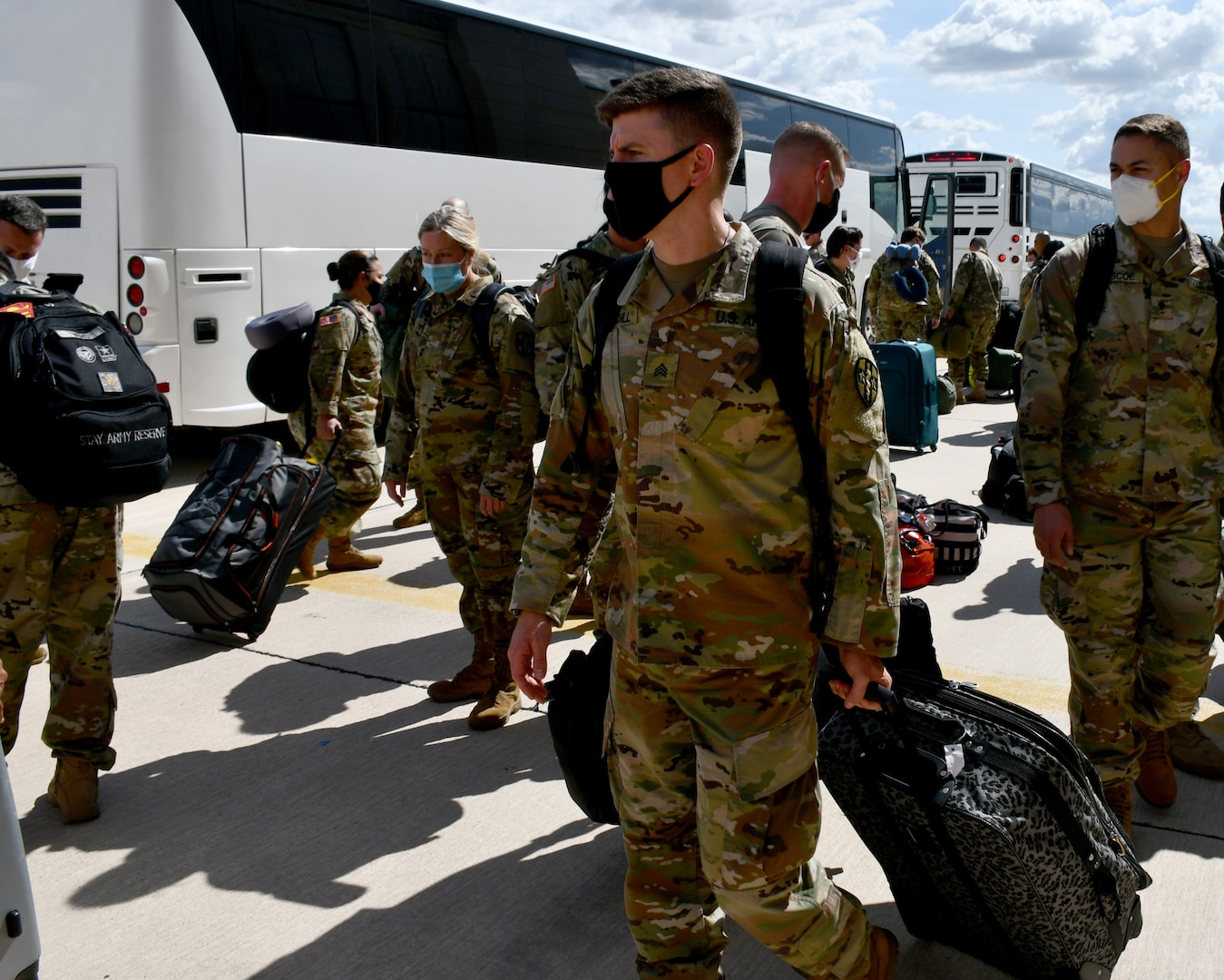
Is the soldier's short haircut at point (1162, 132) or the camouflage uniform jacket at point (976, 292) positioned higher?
the camouflage uniform jacket at point (976, 292)

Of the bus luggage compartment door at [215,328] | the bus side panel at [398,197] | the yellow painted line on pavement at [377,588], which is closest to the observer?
the yellow painted line on pavement at [377,588]

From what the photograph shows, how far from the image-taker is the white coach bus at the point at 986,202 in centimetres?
2391

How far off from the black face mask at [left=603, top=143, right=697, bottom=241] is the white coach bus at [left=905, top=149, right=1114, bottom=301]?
2230 cm

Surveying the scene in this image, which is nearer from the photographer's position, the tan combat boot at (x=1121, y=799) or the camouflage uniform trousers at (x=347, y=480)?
the tan combat boot at (x=1121, y=799)

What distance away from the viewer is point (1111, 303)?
3.11 m

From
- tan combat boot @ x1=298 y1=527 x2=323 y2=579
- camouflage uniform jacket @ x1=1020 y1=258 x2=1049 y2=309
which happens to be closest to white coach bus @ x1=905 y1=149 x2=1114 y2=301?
camouflage uniform jacket @ x1=1020 y1=258 x2=1049 y2=309

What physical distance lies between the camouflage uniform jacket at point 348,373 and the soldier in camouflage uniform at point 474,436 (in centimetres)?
164

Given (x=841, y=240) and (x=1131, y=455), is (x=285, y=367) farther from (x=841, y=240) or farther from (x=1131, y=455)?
(x=1131, y=455)

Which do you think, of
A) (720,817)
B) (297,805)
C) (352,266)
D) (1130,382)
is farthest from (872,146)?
(720,817)

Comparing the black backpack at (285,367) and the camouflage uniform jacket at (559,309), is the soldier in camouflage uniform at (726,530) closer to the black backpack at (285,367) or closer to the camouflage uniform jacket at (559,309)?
the camouflage uniform jacket at (559,309)

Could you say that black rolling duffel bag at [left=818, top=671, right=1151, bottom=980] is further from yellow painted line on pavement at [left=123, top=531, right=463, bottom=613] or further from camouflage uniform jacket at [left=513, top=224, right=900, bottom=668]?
yellow painted line on pavement at [left=123, top=531, right=463, bottom=613]

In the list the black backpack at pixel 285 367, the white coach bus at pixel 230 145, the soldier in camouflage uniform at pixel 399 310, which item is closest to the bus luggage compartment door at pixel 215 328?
the white coach bus at pixel 230 145

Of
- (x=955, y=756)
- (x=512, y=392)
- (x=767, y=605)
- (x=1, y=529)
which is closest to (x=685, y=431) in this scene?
(x=767, y=605)

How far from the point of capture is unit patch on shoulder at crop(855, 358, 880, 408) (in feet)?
6.81
